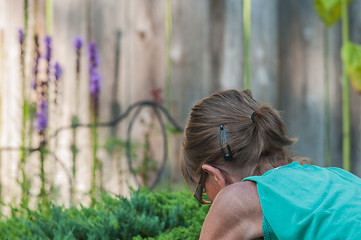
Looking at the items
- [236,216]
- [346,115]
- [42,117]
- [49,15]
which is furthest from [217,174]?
[49,15]

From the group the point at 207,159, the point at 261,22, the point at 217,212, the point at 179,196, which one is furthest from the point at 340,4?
the point at 217,212

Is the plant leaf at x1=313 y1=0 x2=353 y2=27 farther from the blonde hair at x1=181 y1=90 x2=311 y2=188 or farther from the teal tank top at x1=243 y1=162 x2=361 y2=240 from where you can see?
the teal tank top at x1=243 y1=162 x2=361 y2=240

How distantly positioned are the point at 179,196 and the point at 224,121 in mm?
659

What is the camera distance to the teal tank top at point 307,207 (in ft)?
4.61

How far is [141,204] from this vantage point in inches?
83.7

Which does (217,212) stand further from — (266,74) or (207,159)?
(266,74)

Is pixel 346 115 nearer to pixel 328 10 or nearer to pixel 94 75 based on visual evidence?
pixel 328 10

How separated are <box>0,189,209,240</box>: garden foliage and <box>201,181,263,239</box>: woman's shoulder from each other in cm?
44

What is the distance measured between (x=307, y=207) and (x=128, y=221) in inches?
31.3

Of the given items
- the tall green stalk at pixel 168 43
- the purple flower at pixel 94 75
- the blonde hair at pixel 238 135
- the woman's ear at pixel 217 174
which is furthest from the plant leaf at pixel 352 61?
the woman's ear at pixel 217 174

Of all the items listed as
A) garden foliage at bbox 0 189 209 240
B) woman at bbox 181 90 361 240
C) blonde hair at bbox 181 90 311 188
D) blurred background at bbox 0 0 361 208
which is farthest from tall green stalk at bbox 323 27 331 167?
blonde hair at bbox 181 90 311 188

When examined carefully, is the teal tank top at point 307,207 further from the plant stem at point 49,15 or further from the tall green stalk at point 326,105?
the plant stem at point 49,15

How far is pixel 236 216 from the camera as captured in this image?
144 centimetres

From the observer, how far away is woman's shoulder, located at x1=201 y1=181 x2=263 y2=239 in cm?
144
